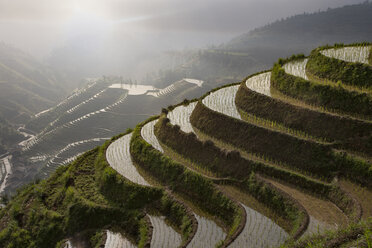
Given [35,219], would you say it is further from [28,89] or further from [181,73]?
[28,89]

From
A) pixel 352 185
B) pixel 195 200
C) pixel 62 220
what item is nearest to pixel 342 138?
pixel 352 185

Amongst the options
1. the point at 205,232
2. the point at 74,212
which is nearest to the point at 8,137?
the point at 74,212

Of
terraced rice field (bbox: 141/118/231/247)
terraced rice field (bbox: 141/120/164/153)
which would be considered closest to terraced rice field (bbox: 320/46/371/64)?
terraced rice field (bbox: 141/120/164/153)

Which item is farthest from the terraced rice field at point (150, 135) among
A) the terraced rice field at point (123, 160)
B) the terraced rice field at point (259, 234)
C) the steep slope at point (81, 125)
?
the steep slope at point (81, 125)

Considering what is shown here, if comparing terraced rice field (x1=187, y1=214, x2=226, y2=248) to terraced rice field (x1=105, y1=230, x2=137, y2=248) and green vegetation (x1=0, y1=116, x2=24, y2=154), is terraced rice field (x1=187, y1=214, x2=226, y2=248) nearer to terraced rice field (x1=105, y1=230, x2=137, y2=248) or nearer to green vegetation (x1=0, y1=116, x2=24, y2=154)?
terraced rice field (x1=105, y1=230, x2=137, y2=248)

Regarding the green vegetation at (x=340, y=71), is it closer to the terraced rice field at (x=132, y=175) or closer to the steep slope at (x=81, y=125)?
the terraced rice field at (x=132, y=175)
